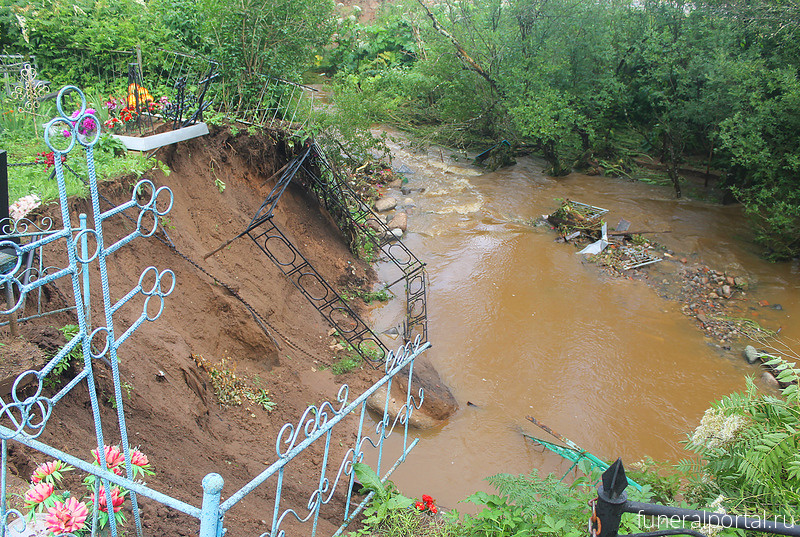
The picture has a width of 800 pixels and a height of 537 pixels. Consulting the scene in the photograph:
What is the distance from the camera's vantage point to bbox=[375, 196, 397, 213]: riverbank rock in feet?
38.9

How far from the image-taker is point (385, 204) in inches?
470

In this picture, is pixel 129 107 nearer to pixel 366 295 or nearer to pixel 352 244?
pixel 352 244

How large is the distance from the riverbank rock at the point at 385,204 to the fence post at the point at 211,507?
400 inches

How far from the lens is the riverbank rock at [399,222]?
11.1 m

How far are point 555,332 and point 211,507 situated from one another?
7219 millimetres

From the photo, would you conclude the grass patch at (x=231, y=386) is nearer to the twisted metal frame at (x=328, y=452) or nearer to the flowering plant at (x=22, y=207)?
the twisted metal frame at (x=328, y=452)

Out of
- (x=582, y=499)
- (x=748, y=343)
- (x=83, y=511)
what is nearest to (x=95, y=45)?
(x=83, y=511)

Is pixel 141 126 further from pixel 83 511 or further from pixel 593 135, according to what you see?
pixel 593 135

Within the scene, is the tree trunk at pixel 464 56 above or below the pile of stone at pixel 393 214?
above

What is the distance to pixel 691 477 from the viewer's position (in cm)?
340

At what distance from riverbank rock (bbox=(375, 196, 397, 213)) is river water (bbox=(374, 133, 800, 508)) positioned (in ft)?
1.52

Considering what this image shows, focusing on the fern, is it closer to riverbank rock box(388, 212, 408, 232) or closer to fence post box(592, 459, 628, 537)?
fence post box(592, 459, 628, 537)

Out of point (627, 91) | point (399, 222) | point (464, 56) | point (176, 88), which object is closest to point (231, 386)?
point (176, 88)

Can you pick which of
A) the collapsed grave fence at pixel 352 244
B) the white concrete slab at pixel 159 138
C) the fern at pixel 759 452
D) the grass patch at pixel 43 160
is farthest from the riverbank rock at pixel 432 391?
the white concrete slab at pixel 159 138
